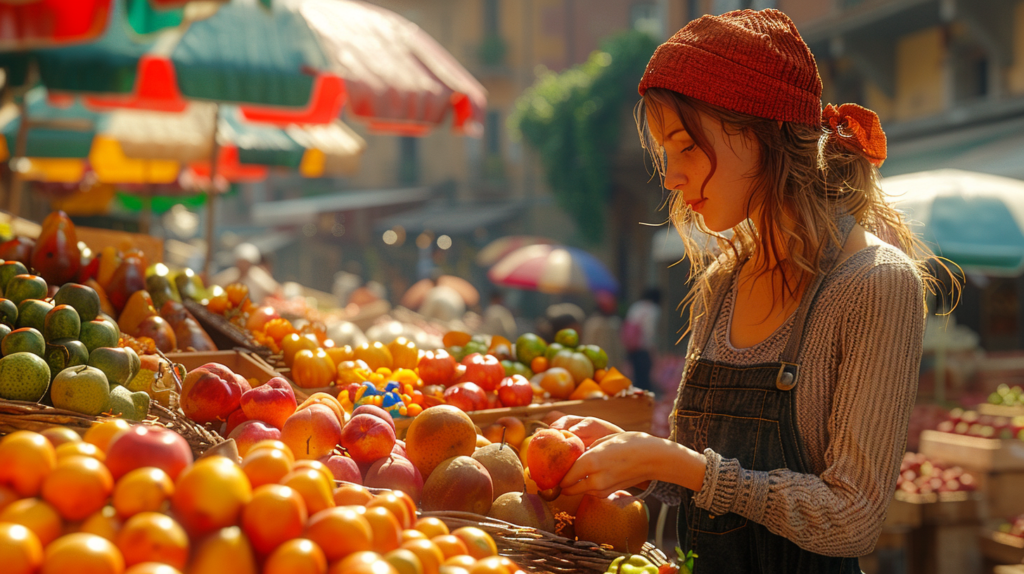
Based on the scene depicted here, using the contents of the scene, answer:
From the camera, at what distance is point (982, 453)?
533 cm

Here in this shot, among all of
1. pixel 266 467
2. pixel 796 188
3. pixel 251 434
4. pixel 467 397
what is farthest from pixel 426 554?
pixel 467 397

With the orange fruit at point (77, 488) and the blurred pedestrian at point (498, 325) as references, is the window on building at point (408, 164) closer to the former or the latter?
the blurred pedestrian at point (498, 325)

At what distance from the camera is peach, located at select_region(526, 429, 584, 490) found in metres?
1.81

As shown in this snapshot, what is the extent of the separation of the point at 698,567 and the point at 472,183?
26406 millimetres

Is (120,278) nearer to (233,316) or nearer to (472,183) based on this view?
(233,316)

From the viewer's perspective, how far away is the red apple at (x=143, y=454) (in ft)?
4.05

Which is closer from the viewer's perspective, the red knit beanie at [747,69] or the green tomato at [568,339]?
the red knit beanie at [747,69]

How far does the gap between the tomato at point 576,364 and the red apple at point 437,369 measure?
42 centimetres

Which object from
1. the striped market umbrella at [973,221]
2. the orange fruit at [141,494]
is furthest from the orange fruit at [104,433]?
the striped market umbrella at [973,221]

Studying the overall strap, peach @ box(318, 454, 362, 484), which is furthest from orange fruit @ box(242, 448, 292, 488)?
the overall strap

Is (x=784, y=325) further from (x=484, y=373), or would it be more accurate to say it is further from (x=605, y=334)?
(x=605, y=334)

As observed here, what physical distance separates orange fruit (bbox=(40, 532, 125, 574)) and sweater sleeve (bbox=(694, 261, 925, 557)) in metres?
1.19

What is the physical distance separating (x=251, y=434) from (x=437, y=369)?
1025mm

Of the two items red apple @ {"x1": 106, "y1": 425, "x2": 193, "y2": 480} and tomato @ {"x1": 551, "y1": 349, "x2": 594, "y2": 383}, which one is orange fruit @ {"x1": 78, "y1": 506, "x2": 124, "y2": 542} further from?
tomato @ {"x1": 551, "y1": 349, "x2": 594, "y2": 383}
